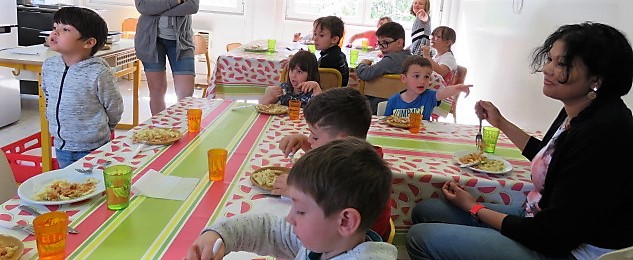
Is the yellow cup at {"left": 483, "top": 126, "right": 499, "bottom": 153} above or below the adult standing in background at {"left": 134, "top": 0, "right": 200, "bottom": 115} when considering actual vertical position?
below

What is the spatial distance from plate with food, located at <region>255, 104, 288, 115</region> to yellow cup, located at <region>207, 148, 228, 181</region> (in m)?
0.83

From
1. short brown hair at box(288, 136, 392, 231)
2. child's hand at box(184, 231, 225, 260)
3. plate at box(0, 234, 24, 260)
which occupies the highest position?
short brown hair at box(288, 136, 392, 231)

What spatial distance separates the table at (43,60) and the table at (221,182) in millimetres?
894

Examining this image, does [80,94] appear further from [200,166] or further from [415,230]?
[415,230]

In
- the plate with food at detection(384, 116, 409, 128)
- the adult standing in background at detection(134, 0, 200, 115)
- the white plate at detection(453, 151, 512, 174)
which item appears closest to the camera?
the white plate at detection(453, 151, 512, 174)

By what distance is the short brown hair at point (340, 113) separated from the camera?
148 cm

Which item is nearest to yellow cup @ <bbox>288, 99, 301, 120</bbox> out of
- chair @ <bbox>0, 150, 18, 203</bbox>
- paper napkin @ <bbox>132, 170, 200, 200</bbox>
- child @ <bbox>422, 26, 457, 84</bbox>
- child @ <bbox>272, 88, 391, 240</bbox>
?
child @ <bbox>272, 88, 391, 240</bbox>

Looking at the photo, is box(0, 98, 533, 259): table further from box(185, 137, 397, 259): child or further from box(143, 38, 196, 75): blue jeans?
box(143, 38, 196, 75): blue jeans

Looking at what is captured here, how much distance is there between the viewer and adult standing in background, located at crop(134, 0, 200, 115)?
A: 3.30 m

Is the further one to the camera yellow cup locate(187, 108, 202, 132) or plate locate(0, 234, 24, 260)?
yellow cup locate(187, 108, 202, 132)

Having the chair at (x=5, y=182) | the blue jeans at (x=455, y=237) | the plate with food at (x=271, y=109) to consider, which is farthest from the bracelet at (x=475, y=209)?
the chair at (x=5, y=182)

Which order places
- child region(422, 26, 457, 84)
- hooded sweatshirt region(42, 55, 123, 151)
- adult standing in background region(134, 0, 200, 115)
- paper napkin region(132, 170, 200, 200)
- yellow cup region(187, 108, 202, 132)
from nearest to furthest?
paper napkin region(132, 170, 200, 200)
yellow cup region(187, 108, 202, 132)
hooded sweatshirt region(42, 55, 123, 151)
adult standing in background region(134, 0, 200, 115)
child region(422, 26, 457, 84)

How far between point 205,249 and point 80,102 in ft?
4.56

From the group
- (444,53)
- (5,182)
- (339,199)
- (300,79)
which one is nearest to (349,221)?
(339,199)
